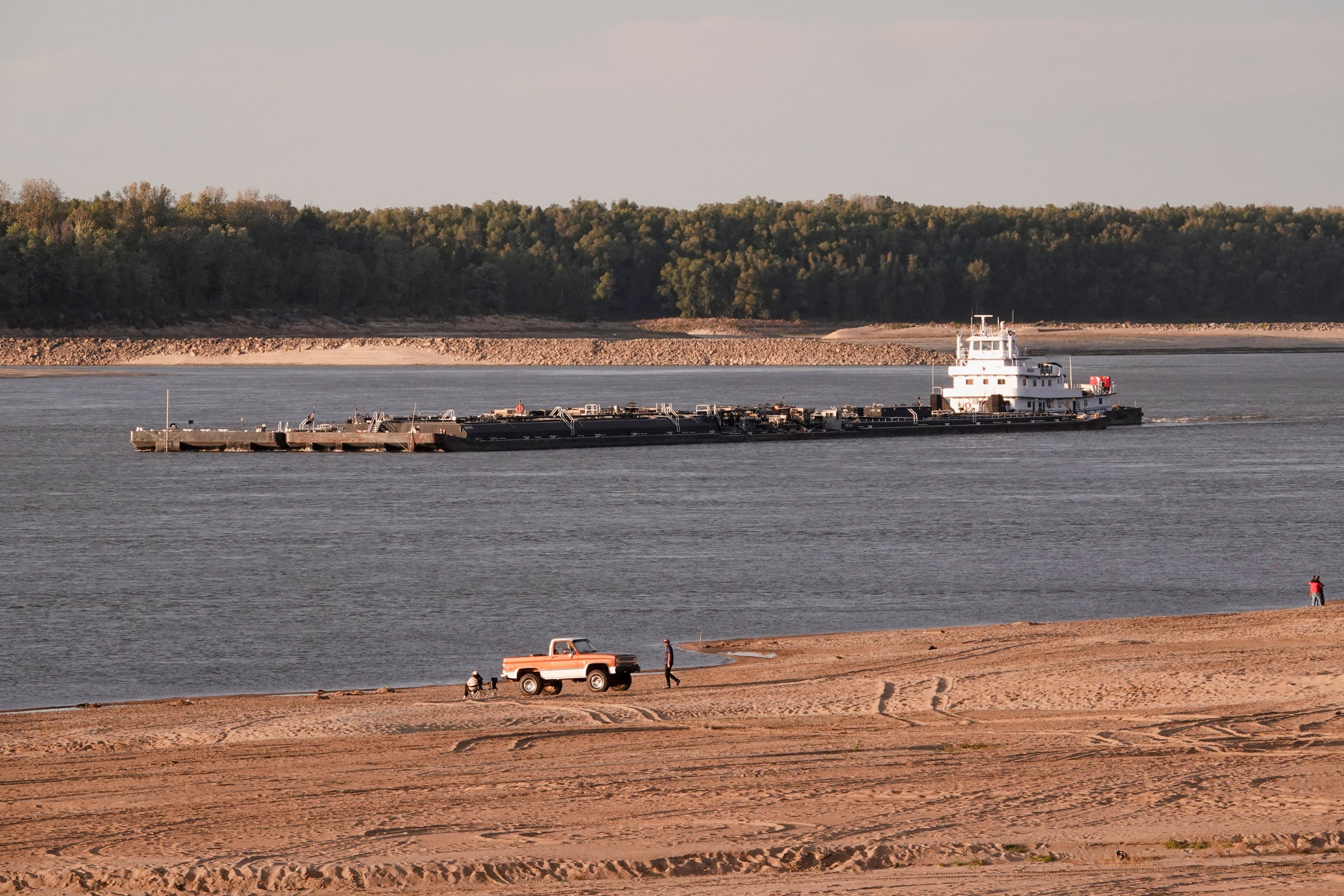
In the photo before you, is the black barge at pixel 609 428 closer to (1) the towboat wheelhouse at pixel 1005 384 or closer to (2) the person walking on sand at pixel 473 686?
(1) the towboat wheelhouse at pixel 1005 384

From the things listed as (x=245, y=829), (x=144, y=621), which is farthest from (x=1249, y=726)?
(x=144, y=621)

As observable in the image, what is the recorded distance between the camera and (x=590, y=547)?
2051 inches

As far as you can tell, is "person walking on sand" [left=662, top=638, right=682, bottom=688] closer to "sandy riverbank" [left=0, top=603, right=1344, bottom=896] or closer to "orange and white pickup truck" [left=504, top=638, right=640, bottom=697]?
"sandy riverbank" [left=0, top=603, right=1344, bottom=896]

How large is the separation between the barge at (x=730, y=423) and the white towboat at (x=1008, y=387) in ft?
0.24

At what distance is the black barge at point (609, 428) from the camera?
95188 millimetres

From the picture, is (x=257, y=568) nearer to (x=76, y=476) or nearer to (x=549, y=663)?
(x=549, y=663)

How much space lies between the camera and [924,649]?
3225 cm

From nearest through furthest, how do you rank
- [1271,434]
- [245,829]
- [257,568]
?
[245,829] < [257,568] < [1271,434]

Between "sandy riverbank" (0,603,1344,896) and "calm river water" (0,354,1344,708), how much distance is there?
587 centimetres

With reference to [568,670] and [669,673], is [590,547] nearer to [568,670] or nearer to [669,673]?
[669,673]

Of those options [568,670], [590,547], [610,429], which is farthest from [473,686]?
[610,429]

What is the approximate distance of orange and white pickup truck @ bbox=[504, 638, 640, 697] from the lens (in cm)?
2856

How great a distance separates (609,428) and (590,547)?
48.9 metres

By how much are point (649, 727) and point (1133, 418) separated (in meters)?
97.0
